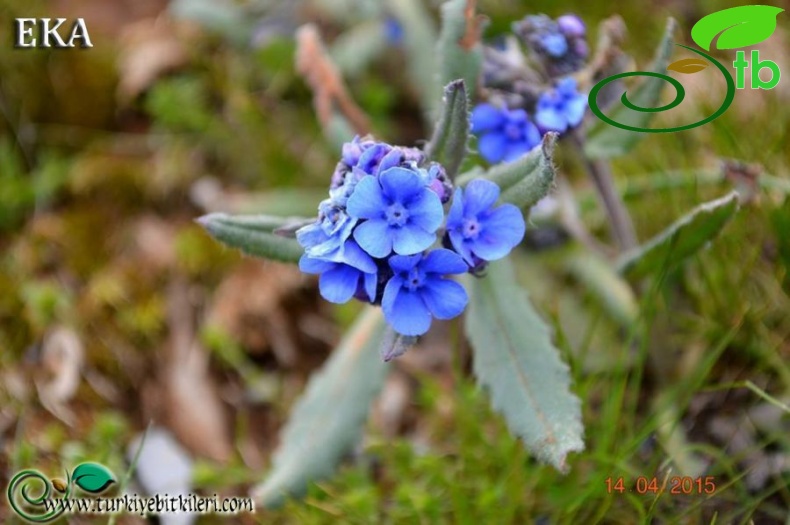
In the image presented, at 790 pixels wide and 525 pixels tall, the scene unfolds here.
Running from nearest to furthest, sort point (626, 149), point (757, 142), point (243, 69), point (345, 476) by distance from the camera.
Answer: point (626, 149)
point (345, 476)
point (757, 142)
point (243, 69)

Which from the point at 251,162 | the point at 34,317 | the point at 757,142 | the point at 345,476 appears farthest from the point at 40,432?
the point at 757,142

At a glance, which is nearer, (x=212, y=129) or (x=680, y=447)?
(x=680, y=447)

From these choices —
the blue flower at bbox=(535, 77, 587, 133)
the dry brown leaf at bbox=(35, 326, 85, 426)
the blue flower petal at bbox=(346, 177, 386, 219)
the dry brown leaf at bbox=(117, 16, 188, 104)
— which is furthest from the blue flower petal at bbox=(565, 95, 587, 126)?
the dry brown leaf at bbox=(117, 16, 188, 104)

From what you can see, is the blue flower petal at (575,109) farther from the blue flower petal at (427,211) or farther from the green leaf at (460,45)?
the blue flower petal at (427,211)

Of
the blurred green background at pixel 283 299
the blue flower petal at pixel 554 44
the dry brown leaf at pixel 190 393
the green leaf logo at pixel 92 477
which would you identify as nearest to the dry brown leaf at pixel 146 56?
the blurred green background at pixel 283 299

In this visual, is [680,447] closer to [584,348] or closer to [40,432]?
[584,348]

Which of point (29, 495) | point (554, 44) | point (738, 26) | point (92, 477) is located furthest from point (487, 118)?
point (29, 495)
